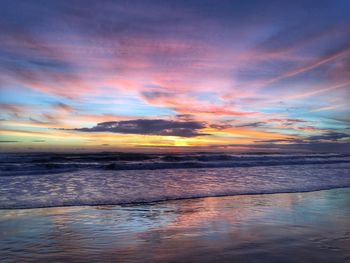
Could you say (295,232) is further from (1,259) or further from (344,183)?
(344,183)

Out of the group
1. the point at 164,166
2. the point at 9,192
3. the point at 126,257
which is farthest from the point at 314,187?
the point at 164,166

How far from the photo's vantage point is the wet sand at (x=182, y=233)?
5.12 metres

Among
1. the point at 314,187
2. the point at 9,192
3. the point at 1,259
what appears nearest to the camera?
the point at 1,259

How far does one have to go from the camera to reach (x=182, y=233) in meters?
6.38

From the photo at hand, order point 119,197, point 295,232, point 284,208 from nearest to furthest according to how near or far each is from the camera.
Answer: point 295,232 → point 284,208 → point 119,197

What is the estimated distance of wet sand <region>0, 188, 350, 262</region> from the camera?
16.8 ft

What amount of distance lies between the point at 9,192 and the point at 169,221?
6898mm

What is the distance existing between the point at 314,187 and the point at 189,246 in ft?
31.3

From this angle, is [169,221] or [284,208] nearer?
[169,221]

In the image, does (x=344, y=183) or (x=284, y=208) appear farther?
(x=344, y=183)

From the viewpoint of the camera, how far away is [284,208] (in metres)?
8.84

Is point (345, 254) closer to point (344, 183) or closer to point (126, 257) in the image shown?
point (126, 257)

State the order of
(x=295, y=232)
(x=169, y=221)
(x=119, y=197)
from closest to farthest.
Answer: (x=295, y=232), (x=169, y=221), (x=119, y=197)

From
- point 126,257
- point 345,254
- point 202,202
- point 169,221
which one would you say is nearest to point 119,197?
point 202,202
